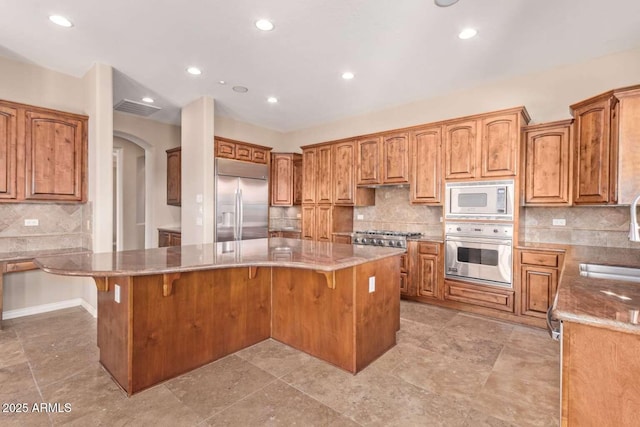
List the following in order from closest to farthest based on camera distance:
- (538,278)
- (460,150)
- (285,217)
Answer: (538,278) → (460,150) → (285,217)

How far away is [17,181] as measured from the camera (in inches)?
133

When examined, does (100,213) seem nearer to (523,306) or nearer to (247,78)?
(247,78)

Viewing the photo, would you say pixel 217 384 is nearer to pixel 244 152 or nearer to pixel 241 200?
pixel 241 200

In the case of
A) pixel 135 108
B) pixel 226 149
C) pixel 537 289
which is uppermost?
pixel 135 108

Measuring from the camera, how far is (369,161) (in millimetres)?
4895

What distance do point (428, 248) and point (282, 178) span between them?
320 centimetres

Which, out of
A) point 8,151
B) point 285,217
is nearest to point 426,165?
point 285,217

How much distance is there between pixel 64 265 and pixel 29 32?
2.64m

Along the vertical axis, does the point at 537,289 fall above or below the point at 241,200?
below

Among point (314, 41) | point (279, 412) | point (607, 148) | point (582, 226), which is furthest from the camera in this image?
point (582, 226)

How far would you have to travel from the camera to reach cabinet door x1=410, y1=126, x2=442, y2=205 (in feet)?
13.6

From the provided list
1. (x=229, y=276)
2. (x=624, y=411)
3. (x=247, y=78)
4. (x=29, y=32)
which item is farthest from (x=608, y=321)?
(x=29, y=32)

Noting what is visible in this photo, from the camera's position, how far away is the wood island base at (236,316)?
7.05 feet

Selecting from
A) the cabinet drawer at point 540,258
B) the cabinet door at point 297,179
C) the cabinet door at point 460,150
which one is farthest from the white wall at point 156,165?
the cabinet drawer at point 540,258
